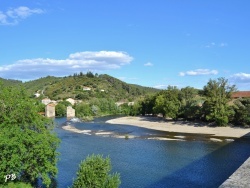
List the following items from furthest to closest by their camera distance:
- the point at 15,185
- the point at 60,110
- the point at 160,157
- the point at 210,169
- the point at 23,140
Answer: the point at 60,110 → the point at 160,157 → the point at 210,169 → the point at 23,140 → the point at 15,185

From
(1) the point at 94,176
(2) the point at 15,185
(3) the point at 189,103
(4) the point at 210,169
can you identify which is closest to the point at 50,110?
(3) the point at 189,103

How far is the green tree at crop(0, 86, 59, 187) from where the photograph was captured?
85.4ft

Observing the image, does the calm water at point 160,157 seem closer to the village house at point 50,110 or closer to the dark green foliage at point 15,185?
the dark green foliage at point 15,185

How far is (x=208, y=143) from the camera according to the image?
61.3 meters

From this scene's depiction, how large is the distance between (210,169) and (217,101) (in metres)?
42.9

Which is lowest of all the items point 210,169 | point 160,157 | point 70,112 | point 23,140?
point 210,169

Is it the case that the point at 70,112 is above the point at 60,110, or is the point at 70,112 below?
below

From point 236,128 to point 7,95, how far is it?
6311 cm

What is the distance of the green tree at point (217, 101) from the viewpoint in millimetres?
80375

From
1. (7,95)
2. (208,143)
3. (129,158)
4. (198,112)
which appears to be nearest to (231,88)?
(198,112)

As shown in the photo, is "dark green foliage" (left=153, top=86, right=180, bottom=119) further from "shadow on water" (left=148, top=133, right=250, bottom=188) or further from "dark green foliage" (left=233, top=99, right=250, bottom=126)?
"shadow on water" (left=148, top=133, right=250, bottom=188)

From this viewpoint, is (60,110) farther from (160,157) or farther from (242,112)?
(160,157)

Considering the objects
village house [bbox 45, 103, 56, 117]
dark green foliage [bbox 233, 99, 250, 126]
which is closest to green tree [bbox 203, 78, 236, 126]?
dark green foliage [bbox 233, 99, 250, 126]

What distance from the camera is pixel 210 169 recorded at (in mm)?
41688
